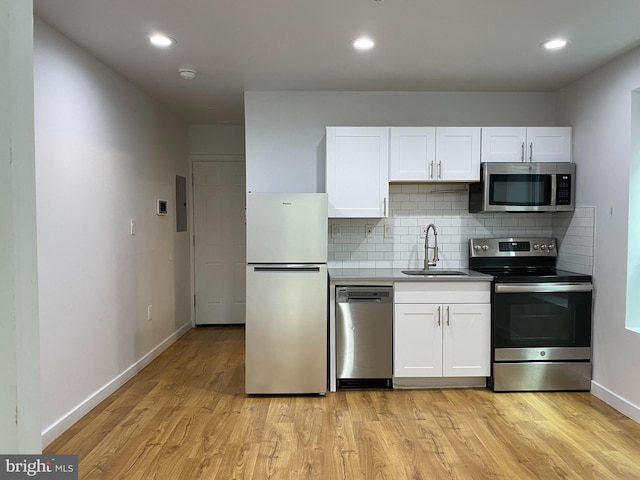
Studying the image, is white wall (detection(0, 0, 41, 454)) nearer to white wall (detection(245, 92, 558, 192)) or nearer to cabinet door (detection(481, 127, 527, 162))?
white wall (detection(245, 92, 558, 192))

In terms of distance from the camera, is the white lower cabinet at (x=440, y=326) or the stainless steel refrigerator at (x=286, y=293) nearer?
the stainless steel refrigerator at (x=286, y=293)

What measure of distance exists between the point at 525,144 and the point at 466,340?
168 cm

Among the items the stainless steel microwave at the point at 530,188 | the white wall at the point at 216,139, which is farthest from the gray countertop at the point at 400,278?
the white wall at the point at 216,139

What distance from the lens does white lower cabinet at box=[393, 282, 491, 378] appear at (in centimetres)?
330

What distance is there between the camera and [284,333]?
322 cm

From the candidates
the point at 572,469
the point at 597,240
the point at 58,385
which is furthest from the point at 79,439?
the point at 597,240

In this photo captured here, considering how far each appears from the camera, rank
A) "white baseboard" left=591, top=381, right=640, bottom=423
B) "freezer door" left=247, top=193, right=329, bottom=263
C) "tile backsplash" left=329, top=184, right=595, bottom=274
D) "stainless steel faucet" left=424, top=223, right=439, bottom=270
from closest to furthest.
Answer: "white baseboard" left=591, top=381, right=640, bottom=423
"freezer door" left=247, top=193, right=329, bottom=263
"stainless steel faucet" left=424, top=223, right=439, bottom=270
"tile backsplash" left=329, top=184, right=595, bottom=274

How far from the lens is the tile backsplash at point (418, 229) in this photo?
12.5ft

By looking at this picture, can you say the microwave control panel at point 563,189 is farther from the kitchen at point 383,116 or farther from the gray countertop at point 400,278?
the gray countertop at point 400,278

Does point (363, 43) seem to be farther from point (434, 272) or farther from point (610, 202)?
point (610, 202)

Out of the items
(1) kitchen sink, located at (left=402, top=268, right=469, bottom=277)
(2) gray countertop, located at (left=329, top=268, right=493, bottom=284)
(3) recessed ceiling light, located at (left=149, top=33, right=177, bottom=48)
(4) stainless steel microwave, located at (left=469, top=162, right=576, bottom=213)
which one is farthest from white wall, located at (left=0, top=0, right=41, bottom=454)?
(4) stainless steel microwave, located at (left=469, top=162, right=576, bottom=213)

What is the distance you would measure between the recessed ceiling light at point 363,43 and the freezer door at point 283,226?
1.03 metres

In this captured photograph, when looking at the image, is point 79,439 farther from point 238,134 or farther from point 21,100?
point 238,134

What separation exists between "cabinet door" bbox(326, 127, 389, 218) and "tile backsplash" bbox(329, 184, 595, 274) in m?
0.35
